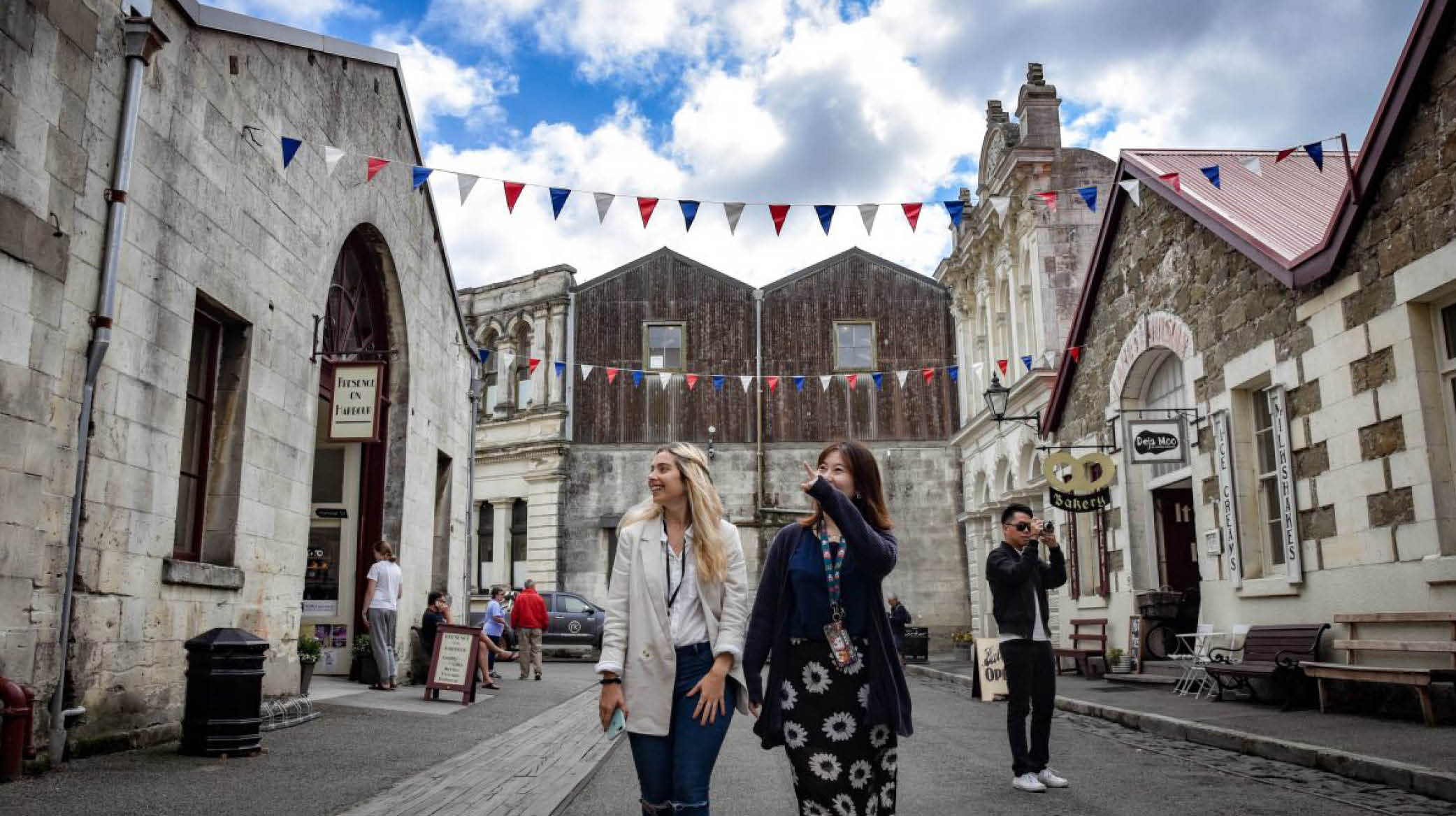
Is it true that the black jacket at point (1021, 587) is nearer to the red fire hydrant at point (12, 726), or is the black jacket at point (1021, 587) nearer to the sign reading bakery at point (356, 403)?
the red fire hydrant at point (12, 726)

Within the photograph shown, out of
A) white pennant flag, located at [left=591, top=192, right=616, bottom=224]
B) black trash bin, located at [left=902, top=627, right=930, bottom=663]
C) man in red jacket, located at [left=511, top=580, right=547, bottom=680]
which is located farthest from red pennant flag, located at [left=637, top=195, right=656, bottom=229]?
black trash bin, located at [left=902, top=627, right=930, bottom=663]

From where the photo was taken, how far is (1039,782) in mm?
6688

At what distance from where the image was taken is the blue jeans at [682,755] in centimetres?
373

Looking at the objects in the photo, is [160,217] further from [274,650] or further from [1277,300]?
[1277,300]

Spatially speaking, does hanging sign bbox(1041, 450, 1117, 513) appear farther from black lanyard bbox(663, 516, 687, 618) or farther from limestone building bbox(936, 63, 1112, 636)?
black lanyard bbox(663, 516, 687, 618)

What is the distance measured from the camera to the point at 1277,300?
11297 mm

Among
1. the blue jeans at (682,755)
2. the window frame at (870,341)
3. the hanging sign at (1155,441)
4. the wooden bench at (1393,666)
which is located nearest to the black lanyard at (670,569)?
the blue jeans at (682,755)

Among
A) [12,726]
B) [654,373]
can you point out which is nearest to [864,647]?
[12,726]

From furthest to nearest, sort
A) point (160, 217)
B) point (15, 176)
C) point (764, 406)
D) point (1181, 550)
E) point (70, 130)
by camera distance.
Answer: point (764, 406) < point (1181, 550) < point (160, 217) < point (70, 130) < point (15, 176)

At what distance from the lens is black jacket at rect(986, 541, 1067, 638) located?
268 inches

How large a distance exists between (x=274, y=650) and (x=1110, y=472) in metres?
9.93

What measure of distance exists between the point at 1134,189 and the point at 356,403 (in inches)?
383

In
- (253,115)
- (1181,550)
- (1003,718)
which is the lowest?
(1003,718)

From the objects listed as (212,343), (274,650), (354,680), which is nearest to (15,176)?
(212,343)
